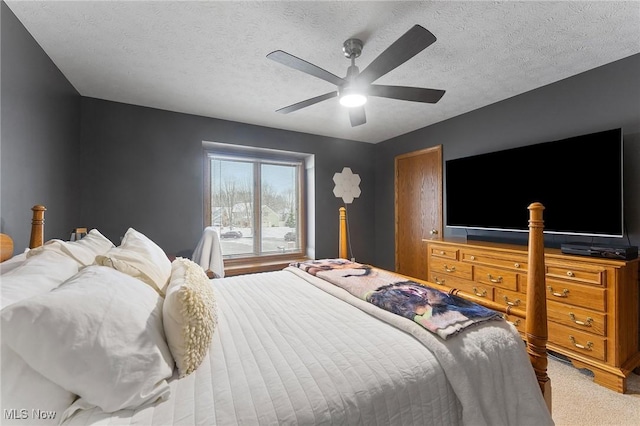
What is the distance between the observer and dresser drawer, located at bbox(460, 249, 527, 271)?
2.37m

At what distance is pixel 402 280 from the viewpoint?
1.75 m

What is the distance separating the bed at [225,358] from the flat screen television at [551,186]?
1.55m

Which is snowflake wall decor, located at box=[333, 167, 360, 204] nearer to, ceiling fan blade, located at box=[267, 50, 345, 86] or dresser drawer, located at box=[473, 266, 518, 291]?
dresser drawer, located at box=[473, 266, 518, 291]

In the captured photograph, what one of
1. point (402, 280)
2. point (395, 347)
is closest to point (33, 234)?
point (395, 347)

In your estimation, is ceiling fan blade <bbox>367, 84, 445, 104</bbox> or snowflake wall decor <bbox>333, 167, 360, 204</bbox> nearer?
ceiling fan blade <bbox>367, 84, 445, 104</bbox>

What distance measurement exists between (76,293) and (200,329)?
38cm

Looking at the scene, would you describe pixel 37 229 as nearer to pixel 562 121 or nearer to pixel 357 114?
pixel 357 114

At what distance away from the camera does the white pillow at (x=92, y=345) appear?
67cm

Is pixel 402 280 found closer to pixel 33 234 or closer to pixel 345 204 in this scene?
pixel 33 234

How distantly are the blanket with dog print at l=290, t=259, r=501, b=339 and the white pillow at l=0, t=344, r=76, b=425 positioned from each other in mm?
1185

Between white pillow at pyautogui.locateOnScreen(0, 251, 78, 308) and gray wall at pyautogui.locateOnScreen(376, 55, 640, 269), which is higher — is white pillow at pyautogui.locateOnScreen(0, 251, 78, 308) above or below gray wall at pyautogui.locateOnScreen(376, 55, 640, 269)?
below

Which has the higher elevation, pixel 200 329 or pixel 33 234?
pixel 33 234

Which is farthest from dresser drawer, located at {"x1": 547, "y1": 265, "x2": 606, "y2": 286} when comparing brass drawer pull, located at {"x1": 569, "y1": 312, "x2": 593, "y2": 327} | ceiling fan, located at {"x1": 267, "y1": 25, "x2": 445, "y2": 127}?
ceiling fan, located at {"x1": 267, "y1": 25, "x2": 445, "y2": 127}

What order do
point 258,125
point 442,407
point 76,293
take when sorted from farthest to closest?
point 258,125, point 442,407, point 76,293
